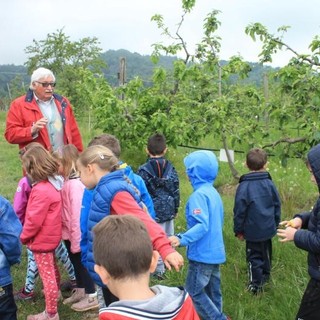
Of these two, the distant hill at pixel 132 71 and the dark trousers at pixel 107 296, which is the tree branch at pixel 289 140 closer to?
the distant hill at pixel 132 71

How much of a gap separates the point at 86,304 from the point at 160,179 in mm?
1390

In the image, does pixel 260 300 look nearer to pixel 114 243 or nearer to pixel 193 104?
pixel 114 243

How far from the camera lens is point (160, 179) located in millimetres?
4441

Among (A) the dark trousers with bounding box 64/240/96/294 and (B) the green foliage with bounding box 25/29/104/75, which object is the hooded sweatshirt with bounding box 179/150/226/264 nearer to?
(A) the dark trousers with bounding box 64/240/96/294

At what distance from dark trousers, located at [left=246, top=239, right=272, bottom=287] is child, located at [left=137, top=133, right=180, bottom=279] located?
0.96 meters

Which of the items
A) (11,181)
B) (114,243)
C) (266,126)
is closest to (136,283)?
(114,243)

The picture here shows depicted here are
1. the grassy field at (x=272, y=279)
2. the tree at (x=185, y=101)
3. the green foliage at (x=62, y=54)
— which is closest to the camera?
the grassy field at (x=272, y=279)

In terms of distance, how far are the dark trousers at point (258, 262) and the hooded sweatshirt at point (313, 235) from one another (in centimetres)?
135

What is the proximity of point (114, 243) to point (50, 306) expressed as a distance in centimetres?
206

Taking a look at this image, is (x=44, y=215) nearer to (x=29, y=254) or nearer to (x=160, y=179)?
(x=29, y=254)

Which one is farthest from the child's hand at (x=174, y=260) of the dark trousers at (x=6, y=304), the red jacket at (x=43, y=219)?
the red jacket at (x=43, y=219)

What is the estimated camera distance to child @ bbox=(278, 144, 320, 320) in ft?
7.82

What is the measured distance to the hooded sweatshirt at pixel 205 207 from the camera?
3115 mm

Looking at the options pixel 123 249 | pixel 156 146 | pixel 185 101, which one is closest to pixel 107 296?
pixel 123 249
